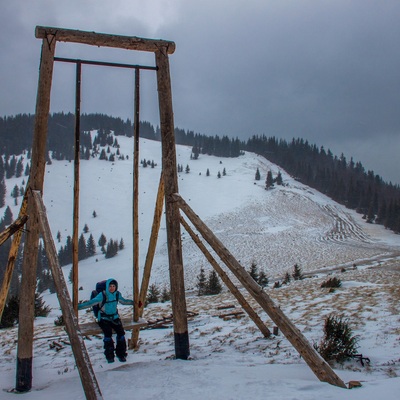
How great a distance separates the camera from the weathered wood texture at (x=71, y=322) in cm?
341

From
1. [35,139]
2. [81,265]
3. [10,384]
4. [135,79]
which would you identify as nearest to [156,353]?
[10,384]

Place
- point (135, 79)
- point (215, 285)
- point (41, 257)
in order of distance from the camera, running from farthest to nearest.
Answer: point (41, 257) → point (215, 285) → point (135, 79)

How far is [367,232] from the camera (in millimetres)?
59031

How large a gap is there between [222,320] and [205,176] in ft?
298

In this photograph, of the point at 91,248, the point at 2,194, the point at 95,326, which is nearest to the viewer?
the point at 95,326

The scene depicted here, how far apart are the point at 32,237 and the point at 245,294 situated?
12.4 meters

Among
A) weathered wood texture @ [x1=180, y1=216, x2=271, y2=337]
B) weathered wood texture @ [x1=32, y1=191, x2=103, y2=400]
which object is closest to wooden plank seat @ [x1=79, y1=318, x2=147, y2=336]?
weathered wood texture @ [x1=32, y1=191, x2=103, y2=400]

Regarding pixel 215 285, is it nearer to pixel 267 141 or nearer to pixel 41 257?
pixel 41 257

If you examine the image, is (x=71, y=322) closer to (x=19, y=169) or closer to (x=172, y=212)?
(x=172, y=212)

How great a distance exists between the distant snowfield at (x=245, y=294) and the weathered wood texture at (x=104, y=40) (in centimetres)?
430

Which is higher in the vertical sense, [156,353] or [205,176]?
[205,176]

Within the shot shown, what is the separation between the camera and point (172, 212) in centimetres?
538

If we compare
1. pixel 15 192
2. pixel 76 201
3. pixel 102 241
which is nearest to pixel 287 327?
pixel 76 201

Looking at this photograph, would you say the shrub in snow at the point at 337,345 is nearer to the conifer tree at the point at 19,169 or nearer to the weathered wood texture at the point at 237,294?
the weathered wood texture at the point at 237,294
